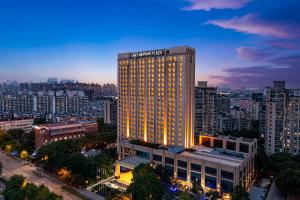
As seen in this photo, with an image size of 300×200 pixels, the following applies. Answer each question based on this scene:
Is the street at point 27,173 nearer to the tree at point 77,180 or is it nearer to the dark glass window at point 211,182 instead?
the tree at point 77,180

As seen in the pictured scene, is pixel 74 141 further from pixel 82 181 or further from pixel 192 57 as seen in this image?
pixel 192 57

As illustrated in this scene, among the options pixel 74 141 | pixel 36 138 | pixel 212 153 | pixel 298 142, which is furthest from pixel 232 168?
pixel 36 138

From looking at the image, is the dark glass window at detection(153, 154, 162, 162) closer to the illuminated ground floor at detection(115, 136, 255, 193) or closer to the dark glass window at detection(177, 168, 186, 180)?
the illuminated ground floor at detection(115, 136, 255, 193)

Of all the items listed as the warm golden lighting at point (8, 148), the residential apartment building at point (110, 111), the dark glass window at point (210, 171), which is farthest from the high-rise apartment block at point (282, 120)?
the warm golden lighting at point (8, 148)

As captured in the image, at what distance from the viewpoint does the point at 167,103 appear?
54.2 meters

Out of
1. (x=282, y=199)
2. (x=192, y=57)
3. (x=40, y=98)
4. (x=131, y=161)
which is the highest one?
(x=192, y=57)

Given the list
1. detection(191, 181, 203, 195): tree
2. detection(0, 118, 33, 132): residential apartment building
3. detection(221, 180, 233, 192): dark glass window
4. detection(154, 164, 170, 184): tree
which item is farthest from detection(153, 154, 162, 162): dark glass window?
detection(0, 118, 33, 132): residential apartment building

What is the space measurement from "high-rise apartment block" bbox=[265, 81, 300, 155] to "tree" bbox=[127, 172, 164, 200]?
130ft

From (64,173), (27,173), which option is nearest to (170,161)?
(64,173)

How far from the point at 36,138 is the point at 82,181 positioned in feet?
111

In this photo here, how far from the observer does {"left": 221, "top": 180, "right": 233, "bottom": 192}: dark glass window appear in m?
38.2

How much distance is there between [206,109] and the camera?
7719 centimetres

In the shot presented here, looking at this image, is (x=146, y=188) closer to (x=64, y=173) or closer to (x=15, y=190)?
(x=64, y=173)

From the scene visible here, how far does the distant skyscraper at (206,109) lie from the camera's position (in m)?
74.2
